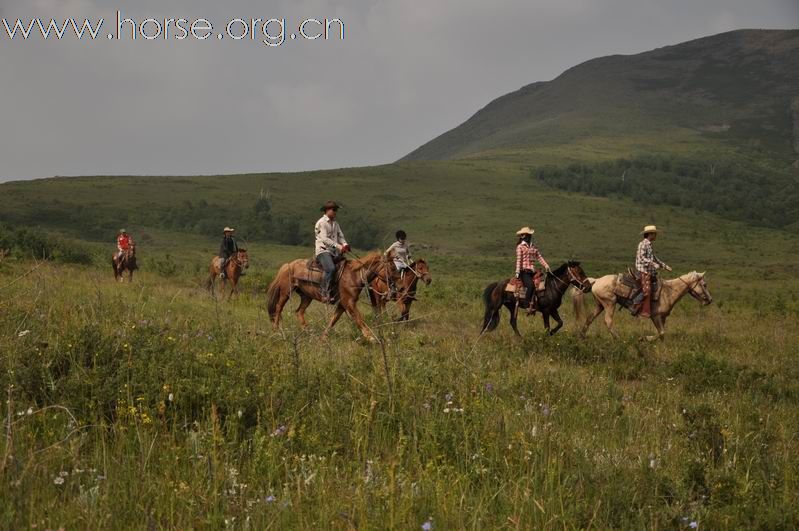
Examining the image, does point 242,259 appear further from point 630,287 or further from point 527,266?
point 630,287

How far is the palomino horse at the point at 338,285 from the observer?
12.6 meters

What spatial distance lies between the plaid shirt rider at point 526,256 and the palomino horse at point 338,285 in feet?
10.7

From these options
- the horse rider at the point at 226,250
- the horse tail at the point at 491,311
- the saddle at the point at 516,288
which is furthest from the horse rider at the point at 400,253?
the horse rider at the point at 226,250

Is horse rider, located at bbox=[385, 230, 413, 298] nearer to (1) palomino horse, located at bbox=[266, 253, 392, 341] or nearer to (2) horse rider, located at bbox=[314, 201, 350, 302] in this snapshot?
(1) palomino horse, located at bbox=[266, 253, 392, 341]

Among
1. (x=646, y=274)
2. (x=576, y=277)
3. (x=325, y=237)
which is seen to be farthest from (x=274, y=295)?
(x=646, y=274)

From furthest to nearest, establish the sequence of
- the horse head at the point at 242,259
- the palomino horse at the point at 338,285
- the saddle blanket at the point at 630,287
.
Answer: the horse head at the point at 242,259 → the saddle blanket at the point at 630,287 → the palomino horse at the point at 338,285

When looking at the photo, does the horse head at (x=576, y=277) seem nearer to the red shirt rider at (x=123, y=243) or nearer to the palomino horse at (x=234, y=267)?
the palomino horse at (x=234, y=267)

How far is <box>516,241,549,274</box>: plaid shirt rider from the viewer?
14.4 metres

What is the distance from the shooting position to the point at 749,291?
150 ft

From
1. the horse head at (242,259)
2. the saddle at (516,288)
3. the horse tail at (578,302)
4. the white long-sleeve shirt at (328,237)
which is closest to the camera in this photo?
the white long-sleeve shirt at (328,237)

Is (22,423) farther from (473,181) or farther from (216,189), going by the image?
(473,181)

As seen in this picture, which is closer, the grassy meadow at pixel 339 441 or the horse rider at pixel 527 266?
the grassy meadow at pixel 339 441

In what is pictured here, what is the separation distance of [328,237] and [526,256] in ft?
15.3

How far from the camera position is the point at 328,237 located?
12.8 m
